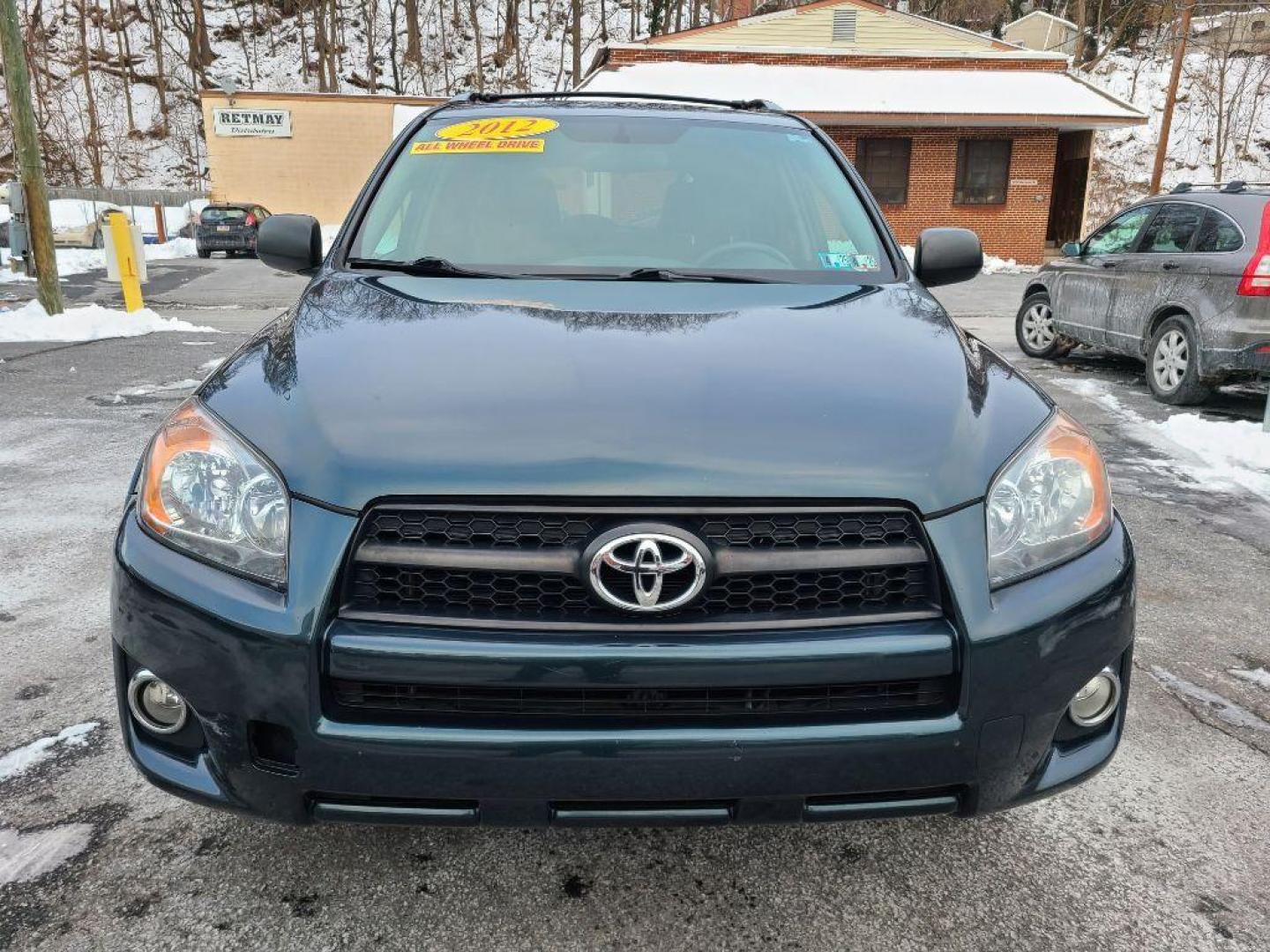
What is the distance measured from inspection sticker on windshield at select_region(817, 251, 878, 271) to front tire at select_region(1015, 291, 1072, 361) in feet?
24.0

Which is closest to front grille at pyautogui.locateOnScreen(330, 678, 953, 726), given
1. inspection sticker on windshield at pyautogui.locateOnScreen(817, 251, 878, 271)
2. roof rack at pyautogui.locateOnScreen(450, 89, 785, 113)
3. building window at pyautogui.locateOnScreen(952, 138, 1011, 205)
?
inspection sticker on windshield at pyautogui.locateOnScreen(817, 251, 878, 271)

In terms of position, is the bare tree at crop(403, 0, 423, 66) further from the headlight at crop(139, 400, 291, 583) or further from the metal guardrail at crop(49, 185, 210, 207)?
the headlight at crop(139, 400, 291, 583)

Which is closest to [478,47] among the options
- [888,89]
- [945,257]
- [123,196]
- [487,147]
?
[123,196]

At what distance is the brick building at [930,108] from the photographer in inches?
909

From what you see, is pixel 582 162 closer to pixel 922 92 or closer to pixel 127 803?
pixel 127 803

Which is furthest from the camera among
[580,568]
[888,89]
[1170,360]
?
[888,89]

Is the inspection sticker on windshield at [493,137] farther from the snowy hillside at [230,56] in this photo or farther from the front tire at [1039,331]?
the snowy hillside at [230,56]

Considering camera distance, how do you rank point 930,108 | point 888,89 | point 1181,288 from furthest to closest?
point 888,89, point 930,108, point 1181,288

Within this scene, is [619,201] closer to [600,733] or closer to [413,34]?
[600,733]

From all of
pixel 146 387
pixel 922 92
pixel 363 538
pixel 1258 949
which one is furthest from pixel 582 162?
pixel 922 92

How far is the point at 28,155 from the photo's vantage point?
1103 centimetres

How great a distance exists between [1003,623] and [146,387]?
24.5 feet

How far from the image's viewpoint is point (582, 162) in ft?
10.2

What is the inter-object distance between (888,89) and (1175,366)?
1917 centimetres
